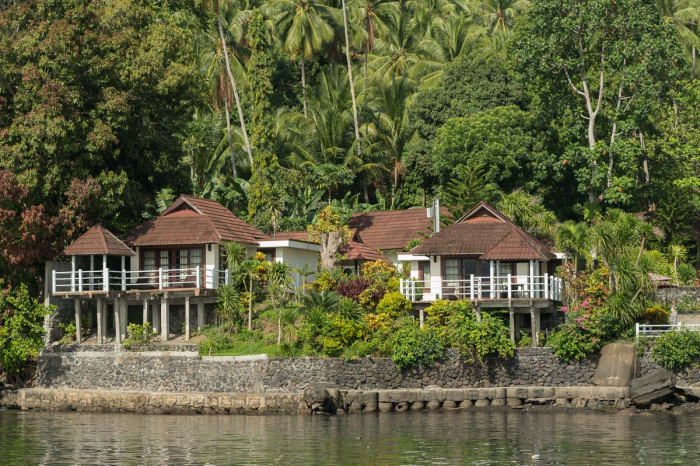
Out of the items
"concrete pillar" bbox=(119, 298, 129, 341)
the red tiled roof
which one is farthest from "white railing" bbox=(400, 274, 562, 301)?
"concrete pillar" bbox=(119, 298, 129, 341)

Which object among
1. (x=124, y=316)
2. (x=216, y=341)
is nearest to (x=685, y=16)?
(x=216, y=341)

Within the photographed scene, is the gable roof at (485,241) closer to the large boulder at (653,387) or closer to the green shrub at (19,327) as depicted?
the large boulder at (653,387)

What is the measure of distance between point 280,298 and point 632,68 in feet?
78.3

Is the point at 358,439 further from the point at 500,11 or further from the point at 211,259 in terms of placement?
the point at 500,11

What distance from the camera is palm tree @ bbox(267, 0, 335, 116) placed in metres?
77.8

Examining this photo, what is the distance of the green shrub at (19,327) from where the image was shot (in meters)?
51.3

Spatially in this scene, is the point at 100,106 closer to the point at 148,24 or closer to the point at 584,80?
the point at 148,24

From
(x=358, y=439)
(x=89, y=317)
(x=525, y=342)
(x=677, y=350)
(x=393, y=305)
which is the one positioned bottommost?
(x=358, y=439)

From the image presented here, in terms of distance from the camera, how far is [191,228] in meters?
54.3

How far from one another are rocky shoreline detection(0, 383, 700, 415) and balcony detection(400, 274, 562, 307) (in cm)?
480

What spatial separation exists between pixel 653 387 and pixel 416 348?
31.6 ft

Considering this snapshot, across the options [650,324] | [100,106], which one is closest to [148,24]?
[100,106]

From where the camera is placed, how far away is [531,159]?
64375mm

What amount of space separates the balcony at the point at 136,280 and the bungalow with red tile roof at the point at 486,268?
29.9 feet
